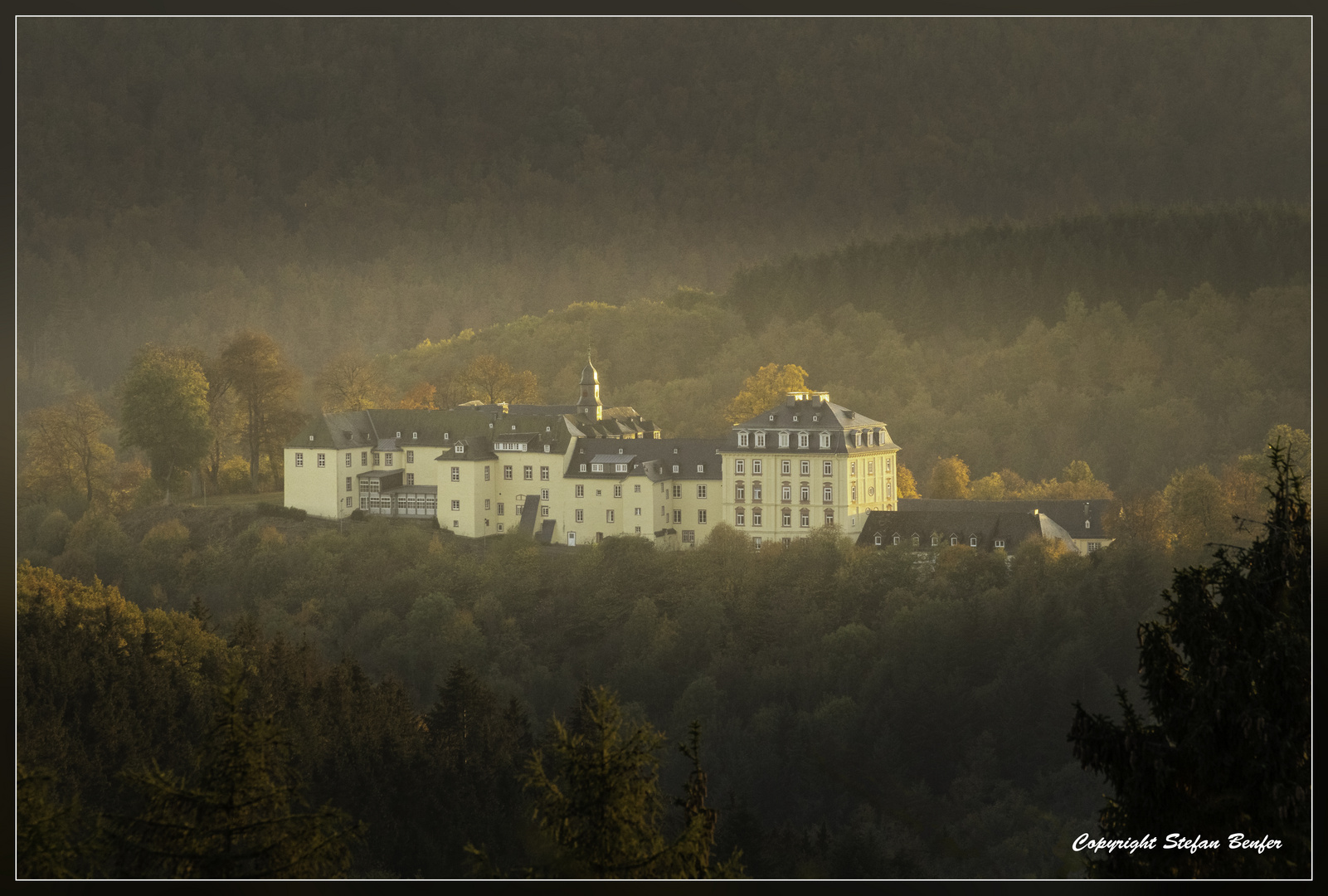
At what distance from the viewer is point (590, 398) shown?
45.6 m

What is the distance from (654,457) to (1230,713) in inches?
1208

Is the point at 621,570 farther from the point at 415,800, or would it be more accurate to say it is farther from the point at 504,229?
the point at 504,229

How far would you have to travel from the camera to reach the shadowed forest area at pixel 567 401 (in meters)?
22.2

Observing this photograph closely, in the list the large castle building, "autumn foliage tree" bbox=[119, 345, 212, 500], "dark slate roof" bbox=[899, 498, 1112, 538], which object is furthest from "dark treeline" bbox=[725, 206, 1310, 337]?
"autumn foliage tree" bbox=[119, 345, 212, 500]

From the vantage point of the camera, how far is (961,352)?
215ft

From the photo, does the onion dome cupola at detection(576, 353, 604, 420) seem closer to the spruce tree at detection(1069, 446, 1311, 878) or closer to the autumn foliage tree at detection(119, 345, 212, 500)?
the autumn foliage tree at detection(119, 345, 212, 500)

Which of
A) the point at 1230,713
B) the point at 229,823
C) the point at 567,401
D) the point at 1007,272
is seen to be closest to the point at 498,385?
the point at 567,401

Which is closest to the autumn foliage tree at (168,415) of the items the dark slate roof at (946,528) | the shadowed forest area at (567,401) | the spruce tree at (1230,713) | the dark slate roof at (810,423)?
the shadowed forest area at (567,401)

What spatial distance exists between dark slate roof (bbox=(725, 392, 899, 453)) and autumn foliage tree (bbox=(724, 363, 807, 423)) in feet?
17.9

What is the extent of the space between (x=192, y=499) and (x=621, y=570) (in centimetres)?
1474

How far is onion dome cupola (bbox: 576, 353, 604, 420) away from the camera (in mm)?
44531

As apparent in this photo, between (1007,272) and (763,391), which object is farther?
(1007,272)

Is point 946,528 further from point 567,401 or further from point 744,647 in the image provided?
point 567,401

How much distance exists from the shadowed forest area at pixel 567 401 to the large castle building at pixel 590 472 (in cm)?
109
